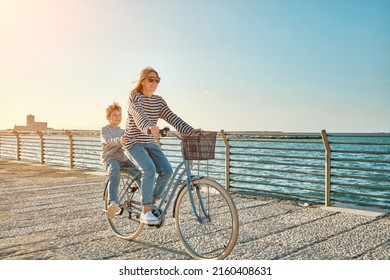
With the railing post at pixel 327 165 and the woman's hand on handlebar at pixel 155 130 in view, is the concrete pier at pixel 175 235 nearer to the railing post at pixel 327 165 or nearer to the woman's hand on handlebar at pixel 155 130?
the railing post at pixel 327 165

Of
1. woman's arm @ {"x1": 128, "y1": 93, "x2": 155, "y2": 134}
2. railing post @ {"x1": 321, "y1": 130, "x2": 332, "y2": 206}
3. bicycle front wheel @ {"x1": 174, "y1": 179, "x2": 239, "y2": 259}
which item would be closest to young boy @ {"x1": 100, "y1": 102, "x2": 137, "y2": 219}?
woman's arm @ {"x1": 128, "y1": 93, "x2": 155, "y2": 134}

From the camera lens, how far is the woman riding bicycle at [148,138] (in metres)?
4.11

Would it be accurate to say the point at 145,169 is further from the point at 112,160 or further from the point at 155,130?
the point at 112,160

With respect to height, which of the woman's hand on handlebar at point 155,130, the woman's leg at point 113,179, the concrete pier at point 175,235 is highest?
the woman's hand on handlebar at point 155,130

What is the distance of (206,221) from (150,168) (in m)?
0.73

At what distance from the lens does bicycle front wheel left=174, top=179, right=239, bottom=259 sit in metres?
3.66

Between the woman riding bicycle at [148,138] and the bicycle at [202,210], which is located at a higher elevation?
the woman riding bicycle at [148,138]

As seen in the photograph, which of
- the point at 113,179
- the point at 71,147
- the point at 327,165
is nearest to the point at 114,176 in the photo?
the point at 113,179

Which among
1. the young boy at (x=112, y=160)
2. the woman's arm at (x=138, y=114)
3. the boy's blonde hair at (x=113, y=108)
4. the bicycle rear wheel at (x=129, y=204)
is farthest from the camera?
the boy's blonde hair at (x=113, y=108)

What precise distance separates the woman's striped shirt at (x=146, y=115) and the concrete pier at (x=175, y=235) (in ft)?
3.80

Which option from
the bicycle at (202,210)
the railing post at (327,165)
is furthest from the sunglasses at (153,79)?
the railing post at (327,165)

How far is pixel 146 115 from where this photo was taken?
4023mm

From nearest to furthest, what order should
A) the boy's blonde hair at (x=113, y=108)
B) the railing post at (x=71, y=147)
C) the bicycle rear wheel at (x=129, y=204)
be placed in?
the bicycle rear wheel at (x=129, y=204)
the boy's blonde hair at (x=113, y=108)
the railing post at (x=71, y=147)
